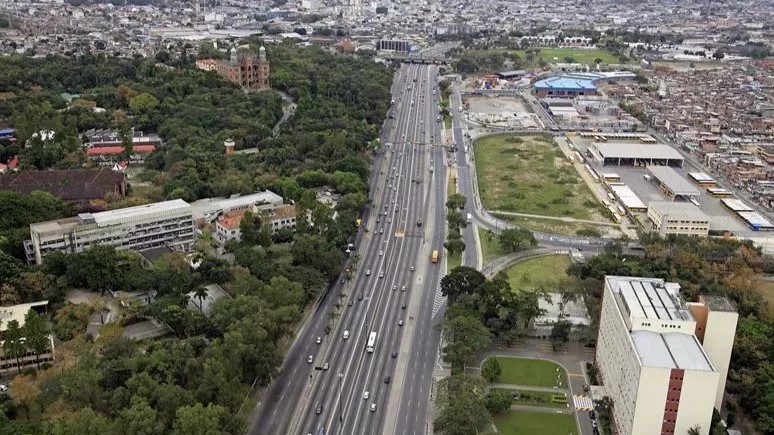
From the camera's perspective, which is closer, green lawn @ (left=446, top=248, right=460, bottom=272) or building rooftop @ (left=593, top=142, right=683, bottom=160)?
green lawn @ (left=446, top=248, right=460, bottom=272)

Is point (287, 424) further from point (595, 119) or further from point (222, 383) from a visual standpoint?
point (595, 119)

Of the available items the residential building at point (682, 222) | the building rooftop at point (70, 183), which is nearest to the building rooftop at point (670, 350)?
the residential building at point (682, 222)

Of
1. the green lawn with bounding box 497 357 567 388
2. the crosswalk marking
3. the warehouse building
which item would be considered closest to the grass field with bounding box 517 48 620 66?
the warehouse building

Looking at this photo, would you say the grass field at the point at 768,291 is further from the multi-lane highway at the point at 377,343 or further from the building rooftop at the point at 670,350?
the multi-lane highway at the point at 377,343

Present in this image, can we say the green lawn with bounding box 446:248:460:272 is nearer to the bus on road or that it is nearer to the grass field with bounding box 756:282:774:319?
the bus on road

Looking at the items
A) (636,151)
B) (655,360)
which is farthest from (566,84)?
(655,360)

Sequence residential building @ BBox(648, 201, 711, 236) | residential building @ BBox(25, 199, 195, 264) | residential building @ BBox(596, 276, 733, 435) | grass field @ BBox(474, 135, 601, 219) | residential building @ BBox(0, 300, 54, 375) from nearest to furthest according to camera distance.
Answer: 1. residential building @ BBox(596, 276, 733, 435)
2. residential building @ BBox(0, 300, 54, 375)
3. residential building @ BBox(25, 199, 195, 264)
4. residential building @ BBox(648, 201, 711, 236)
5. grass field @ BBox(474, 135, 601, 219)

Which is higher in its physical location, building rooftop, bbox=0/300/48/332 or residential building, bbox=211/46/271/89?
residential building, bbox=211/46/271/89

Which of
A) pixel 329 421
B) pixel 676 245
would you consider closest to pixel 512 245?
pixel 676 245
